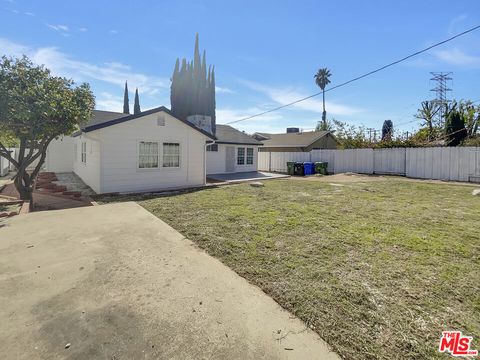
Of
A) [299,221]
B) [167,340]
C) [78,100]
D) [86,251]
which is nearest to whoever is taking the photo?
[167,340]

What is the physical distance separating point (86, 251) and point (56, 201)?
585 centimetres

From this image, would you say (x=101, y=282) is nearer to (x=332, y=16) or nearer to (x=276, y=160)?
(x=332, y=16)

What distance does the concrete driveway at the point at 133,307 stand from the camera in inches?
86.3

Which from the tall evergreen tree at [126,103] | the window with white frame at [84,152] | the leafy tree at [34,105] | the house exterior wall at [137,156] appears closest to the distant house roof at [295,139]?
the house exterior wall at [137,156]

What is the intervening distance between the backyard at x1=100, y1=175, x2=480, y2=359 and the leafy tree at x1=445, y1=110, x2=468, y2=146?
16858mm

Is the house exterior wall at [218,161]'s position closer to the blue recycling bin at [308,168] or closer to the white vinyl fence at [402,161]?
the blue recycling bin at [308,168]

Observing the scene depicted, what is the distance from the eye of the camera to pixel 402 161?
17516 mm

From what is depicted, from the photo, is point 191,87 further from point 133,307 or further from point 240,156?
point 133,307

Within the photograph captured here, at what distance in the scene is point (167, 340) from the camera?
90.1 inches

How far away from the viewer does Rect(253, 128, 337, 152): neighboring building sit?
2812 cm

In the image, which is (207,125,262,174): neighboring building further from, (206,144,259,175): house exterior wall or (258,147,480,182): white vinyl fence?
(258,147,480,182): white vinyl fence

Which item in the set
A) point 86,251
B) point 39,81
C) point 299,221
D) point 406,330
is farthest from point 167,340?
point 39,81

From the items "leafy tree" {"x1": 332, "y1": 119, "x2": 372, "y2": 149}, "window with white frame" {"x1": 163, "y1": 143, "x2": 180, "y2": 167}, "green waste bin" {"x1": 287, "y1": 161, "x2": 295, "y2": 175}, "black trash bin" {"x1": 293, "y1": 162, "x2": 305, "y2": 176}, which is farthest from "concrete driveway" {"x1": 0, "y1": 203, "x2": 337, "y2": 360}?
"leafy tree" {"x1": 332, "y1": 119, "x2": 372, "y2": 149}

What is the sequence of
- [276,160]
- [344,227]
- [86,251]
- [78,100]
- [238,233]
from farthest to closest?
[276,160] < [78,100] < [344,227] < [238,233] < [86,251]
